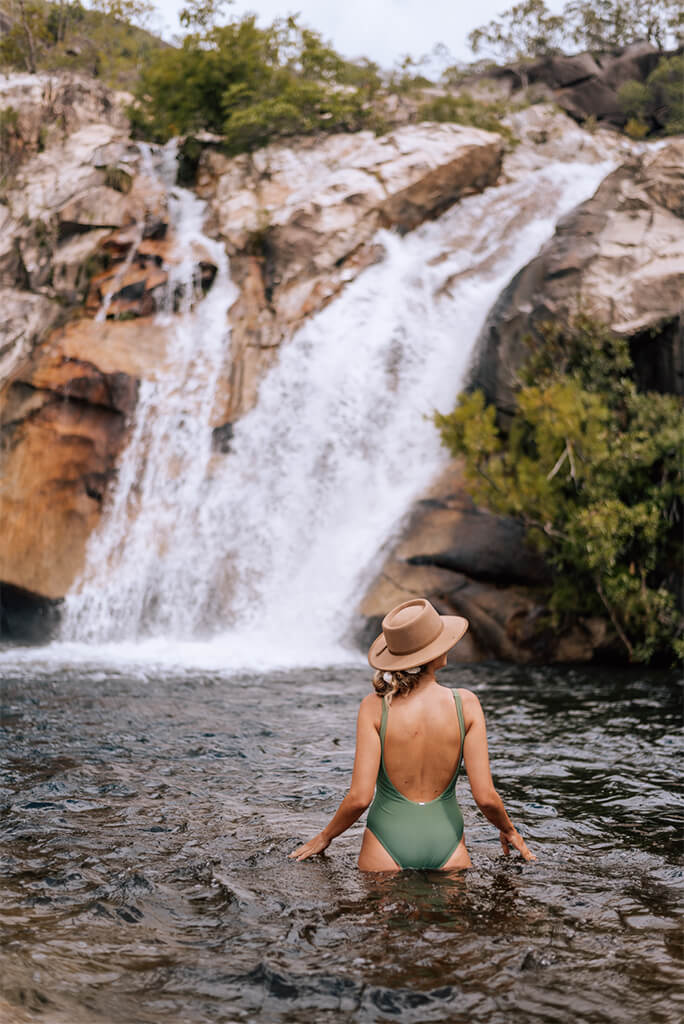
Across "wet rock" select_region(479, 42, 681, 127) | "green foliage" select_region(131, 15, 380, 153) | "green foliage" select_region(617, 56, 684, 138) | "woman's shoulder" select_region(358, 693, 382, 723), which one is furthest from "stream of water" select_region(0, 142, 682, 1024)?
"wet rock" select_region(479, 42, 681, 127)

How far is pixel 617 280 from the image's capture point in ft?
57.4

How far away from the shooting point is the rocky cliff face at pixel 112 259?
20312 millimetres

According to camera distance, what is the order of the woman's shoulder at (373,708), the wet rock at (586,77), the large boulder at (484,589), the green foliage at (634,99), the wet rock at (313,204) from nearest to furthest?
1. the woman's shoulder at (373,708)
2. the large boulder at (484,589)
3. the wet rock at (313,204)
4. the green foliage at (634,99)
5. the wet rock at (586,77)

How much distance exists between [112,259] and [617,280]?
12938 mm

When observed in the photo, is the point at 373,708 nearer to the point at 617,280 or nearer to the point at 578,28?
the point at 617,280

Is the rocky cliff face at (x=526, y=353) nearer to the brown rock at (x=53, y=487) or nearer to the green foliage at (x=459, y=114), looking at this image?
the brown rock at (x=53, y=487)

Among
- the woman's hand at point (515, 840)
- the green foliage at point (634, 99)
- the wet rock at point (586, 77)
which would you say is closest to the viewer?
the woman's hand at point (515, 840)

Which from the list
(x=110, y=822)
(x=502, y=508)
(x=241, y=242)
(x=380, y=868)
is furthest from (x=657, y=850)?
(x=241, y=242)

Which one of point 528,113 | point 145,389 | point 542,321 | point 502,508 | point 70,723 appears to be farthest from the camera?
point 528,113

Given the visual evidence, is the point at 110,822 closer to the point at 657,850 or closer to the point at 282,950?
the point at 282,950

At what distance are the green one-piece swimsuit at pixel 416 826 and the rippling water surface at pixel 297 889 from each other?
0.35 feet

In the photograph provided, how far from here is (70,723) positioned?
10.3 metres

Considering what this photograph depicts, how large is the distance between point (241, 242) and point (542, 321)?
402 inches

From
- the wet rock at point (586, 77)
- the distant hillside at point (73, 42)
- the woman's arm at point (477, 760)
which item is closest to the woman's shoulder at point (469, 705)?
the woman's arm at point (477, 760)
